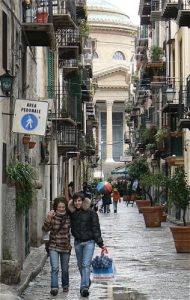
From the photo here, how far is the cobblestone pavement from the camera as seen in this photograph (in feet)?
48.9

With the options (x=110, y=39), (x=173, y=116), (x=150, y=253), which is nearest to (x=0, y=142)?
(x=150, y=253)

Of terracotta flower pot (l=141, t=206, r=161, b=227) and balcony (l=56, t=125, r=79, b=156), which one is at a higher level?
balcony (l=56, t=125, r=79, b=156)

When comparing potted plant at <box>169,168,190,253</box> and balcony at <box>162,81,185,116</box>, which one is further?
balcony at <box>162,81,185,116</box>

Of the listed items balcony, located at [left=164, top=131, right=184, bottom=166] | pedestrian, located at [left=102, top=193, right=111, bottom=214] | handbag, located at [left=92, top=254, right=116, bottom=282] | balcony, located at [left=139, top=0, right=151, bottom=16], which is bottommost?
pedestrian, located at [left=102, top=193, right=111, bottom=214]

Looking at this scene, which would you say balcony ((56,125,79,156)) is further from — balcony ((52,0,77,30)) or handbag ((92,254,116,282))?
handbag ((92,254,116,282))

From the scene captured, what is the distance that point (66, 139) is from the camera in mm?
37812

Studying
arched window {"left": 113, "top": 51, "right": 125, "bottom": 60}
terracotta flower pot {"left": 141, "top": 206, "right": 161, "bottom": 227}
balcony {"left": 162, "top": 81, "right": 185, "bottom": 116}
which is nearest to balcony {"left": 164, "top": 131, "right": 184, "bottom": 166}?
balcony {"left": 162, "top": 81, "right": 185, "bottom": 116}

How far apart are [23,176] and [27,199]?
0.68m

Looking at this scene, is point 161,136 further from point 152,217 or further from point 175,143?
point 152,217

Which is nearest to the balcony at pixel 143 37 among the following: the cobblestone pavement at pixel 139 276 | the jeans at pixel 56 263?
the cobblestone pavement at pixel 139 276

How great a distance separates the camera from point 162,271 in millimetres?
18484

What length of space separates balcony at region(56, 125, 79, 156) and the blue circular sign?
63.5 feet

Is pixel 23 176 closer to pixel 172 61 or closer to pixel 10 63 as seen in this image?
pixel 10 63

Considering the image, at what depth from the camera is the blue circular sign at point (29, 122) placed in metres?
16.4
